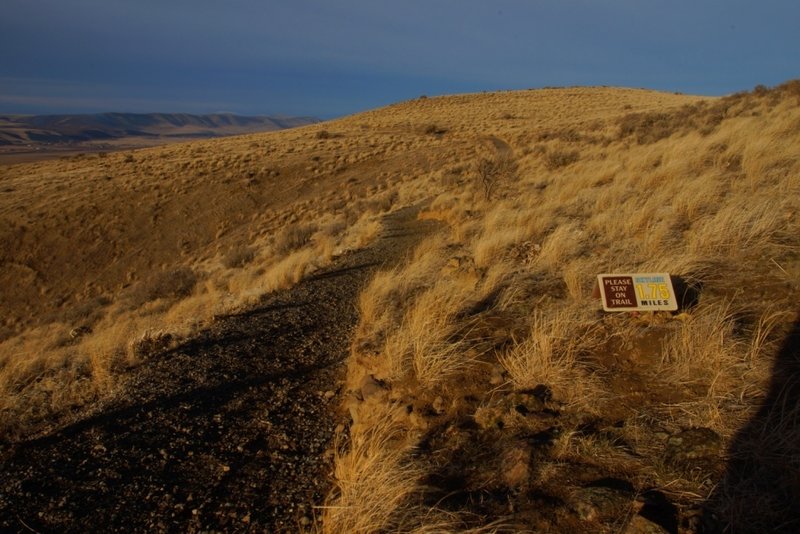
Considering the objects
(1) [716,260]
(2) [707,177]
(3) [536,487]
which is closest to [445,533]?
(3) [536,487]

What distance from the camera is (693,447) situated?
7.70 ft

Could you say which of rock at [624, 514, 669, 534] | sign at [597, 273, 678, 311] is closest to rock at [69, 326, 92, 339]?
sign at [597, 273, 678, 311]

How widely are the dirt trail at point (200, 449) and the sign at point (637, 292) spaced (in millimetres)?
2387

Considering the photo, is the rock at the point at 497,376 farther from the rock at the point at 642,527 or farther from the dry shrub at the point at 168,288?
the dry shrub at the point at 168,288

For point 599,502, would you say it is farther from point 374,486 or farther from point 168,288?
point 168,288

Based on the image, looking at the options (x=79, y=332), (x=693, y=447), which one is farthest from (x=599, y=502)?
(x=79, y=332)

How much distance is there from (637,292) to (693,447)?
152cm

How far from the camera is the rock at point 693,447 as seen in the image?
228 centimetres

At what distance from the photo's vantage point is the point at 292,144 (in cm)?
3609

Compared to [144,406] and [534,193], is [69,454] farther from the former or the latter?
[534,193]

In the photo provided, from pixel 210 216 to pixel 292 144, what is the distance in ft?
50.2

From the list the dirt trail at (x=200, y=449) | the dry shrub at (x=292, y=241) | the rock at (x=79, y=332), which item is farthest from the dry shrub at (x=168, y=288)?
the dirt trail at (x=200, y=449)

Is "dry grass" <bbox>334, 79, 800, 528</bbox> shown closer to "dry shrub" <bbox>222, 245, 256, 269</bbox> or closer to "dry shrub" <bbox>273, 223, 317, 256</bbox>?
"dry shrub" <bbox>273, 223, 317, 256</bbox>

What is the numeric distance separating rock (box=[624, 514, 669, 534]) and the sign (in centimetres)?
191
